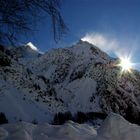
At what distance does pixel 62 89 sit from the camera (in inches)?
2195

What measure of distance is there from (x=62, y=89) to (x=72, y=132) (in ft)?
163

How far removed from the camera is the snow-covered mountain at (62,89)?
23.3 metres

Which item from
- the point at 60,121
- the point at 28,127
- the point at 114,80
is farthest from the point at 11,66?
the point at 114,80

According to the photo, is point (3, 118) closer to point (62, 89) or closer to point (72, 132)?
point (72, 132)

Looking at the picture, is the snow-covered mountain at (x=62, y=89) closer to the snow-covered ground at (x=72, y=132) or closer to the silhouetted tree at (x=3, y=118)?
the silhouetted tree at (x=3, y=118)

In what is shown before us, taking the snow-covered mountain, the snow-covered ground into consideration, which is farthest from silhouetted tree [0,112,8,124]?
the snow-covered ground

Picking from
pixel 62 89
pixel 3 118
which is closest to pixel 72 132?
pixel 3 118

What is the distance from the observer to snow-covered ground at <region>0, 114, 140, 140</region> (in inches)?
233

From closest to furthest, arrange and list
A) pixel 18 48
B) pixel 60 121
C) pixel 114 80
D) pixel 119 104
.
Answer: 1. pixel 18 48
2. pixel 60 121
3. pixel 119 104
4. pixel 114 80

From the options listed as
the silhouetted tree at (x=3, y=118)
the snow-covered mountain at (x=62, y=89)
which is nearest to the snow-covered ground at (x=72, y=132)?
the snow-covered mountain at (x=62, y=89)

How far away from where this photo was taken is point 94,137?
6094mm

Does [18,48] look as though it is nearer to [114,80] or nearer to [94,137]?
[94,137]

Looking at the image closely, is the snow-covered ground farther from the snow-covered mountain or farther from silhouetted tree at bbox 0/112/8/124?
silhouetted tree at bbox 0/112/8/124

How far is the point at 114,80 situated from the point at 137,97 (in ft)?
19.7
